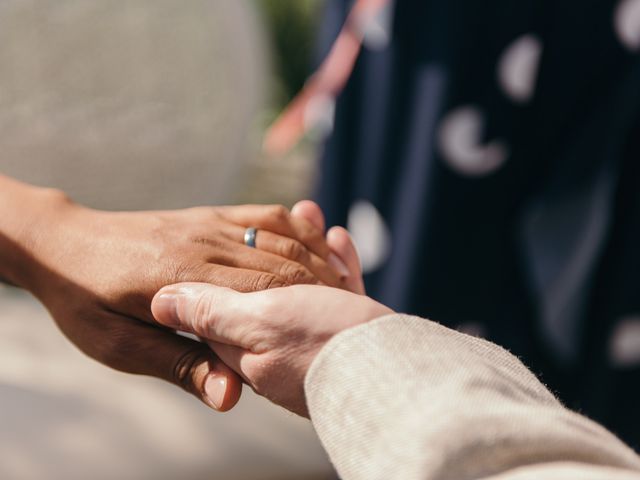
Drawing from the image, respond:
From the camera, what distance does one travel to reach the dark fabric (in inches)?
57.7

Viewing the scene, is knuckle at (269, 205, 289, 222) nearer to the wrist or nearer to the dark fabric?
the wrist

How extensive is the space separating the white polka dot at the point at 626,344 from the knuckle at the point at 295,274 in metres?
0.86

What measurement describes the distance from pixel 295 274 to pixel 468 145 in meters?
0.73

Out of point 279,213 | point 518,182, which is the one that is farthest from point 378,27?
point 279,213

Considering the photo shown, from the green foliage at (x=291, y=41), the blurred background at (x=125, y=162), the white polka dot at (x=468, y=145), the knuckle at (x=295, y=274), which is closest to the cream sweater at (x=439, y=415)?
the knuckle at (x=295, y=274)

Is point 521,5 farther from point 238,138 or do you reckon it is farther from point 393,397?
point 393,397

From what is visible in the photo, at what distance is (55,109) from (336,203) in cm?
57

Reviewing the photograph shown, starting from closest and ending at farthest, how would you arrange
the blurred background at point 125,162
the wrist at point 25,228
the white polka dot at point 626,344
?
1. the wrist at point 25,228
2. the blurred background at point 125,162
3. the white polka dot at point 626,344

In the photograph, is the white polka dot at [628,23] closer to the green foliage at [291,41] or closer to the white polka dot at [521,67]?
the white polka dot at [521,67]

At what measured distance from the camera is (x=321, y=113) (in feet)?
5.54

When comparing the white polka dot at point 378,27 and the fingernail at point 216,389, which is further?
the white polka dot at point 378,27

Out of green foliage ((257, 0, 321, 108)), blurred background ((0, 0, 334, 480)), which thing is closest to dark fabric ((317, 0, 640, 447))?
blurred background ((0, 0, 334, 480))

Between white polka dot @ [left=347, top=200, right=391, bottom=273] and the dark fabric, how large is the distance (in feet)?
0.06

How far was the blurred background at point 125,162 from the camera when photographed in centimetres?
112
